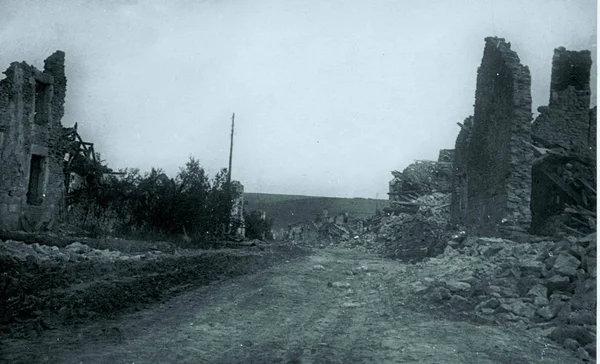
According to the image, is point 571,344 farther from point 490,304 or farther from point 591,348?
point 490,304

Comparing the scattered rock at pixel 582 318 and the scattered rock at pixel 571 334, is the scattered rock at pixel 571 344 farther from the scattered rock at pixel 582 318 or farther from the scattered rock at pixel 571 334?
the scattered rock at pixel 582 318

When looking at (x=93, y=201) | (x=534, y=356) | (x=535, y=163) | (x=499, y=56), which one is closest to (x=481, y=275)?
(x=534, y=356)

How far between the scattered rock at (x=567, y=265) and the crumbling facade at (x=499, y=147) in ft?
19.6

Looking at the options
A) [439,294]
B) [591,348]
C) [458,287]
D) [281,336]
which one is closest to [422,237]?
[458,287]

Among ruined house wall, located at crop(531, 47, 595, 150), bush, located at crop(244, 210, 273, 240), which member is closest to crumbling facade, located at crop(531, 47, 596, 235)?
ruined house wall, located at crop(531, 47, 595, 150)

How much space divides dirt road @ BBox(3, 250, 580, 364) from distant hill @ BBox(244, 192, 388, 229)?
188 ft

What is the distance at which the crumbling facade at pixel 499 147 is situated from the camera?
46.9 ft

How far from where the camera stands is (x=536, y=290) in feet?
26.1

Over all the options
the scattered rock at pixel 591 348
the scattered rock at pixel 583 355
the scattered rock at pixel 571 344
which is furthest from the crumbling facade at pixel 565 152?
the scattered rock at pixel 583 355

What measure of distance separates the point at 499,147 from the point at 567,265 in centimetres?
773

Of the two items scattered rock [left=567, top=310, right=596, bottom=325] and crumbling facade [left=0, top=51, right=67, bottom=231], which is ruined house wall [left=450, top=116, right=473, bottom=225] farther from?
crumbling facade [left=0, top=51, right=67, bottom=231]

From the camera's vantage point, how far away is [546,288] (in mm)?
7996

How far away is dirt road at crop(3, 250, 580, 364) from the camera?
5102 millimetres

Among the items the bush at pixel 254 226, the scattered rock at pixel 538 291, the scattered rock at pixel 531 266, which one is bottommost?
the bush at pixel 254 226
